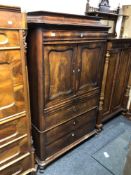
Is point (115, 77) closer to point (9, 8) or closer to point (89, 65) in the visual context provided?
point (89, 65)

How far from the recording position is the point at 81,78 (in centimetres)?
175

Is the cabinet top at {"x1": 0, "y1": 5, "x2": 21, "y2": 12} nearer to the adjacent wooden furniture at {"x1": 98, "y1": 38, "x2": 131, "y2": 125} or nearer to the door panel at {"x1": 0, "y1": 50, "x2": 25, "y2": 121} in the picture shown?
the door panel at {"x1": 0, "y1": 50, "x2": 25, "y2": 121}

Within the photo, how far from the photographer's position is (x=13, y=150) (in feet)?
4.51

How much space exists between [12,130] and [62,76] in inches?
25.4

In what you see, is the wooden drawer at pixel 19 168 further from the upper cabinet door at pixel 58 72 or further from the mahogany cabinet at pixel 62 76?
the upper cabinet door at pixel 58 72

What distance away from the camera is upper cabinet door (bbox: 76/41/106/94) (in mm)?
1650

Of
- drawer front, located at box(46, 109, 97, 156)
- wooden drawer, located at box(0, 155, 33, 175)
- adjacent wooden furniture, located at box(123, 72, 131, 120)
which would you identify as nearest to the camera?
wooden drawer, located at box(0, 155, 33, 175)

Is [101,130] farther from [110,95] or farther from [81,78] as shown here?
[81,78]

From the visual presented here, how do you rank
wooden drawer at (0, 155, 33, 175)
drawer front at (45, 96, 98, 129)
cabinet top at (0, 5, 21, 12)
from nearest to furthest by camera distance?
cabinet top at (0, 5, 21, 12), wooden drawer at (0, 155, 33, 175), drawer front at (45, 96, 98, 129)

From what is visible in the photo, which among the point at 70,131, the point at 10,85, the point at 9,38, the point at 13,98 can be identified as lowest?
the point at 70,131

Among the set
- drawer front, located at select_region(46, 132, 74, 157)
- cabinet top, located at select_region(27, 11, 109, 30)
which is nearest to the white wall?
cabinet top, located at select_region(27, 11, 109, 30)

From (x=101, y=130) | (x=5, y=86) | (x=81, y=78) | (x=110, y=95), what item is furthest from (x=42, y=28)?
(x=101, y=130)

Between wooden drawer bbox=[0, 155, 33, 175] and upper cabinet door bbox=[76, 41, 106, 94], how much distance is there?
2.84 feet

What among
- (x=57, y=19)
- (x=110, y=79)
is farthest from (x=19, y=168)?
(x=110, y=79)
